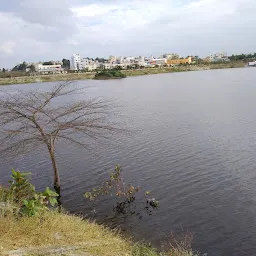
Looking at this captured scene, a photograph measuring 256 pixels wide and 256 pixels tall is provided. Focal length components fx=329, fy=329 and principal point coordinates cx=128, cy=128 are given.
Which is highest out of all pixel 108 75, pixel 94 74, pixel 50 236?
pixel 94 74

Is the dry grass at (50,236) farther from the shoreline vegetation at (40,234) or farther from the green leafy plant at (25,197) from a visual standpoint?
the green leafy plant at (25,197)

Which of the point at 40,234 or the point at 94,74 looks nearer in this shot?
the point at 40,234

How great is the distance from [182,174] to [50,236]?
1189 centimetres

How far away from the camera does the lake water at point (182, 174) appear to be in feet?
46.1

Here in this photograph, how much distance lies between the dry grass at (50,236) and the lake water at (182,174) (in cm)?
370

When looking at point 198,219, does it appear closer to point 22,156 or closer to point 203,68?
point 22,156

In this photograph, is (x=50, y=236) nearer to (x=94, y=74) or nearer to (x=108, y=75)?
(x=108, y=75)

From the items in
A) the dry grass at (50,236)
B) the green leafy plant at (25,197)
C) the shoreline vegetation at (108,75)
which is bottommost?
the dry grass at (50,236)

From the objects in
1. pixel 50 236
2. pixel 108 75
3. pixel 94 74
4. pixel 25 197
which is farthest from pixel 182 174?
pixel 94 74

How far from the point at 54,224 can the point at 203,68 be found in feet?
571

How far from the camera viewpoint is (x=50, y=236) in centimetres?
938

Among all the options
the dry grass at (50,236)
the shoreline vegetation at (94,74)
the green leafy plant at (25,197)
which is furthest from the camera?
the shoreline vegetation at (94,74)

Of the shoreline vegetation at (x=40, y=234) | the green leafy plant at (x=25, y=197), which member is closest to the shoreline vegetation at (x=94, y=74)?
the green leafy plant at (x=25, y=197)

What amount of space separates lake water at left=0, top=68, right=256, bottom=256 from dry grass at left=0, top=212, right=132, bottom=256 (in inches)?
146
